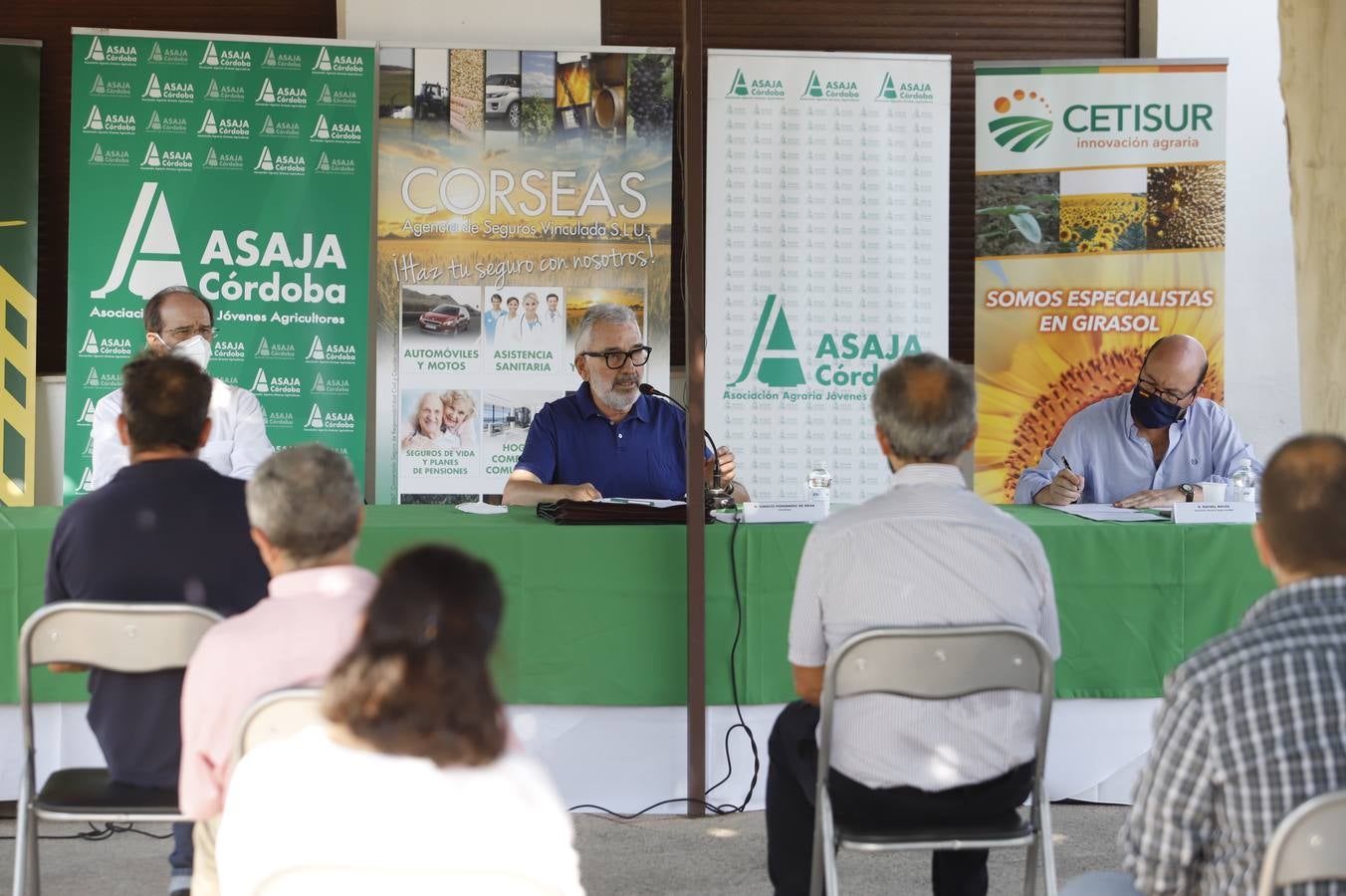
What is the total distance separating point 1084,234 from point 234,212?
374cm

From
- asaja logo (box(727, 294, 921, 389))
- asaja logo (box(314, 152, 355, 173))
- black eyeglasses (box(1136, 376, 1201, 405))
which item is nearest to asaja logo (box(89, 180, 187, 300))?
asaja logo (box(314, 152, 355, 173))

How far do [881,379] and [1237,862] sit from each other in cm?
111

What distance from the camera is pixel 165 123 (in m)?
5.83

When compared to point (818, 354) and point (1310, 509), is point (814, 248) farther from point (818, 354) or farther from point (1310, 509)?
point (1310, 509)

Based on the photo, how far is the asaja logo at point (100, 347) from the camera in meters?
5.77

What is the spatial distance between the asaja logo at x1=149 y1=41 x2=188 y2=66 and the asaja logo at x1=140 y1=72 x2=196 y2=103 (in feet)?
0.22

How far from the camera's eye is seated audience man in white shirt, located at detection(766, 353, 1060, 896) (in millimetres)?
2254

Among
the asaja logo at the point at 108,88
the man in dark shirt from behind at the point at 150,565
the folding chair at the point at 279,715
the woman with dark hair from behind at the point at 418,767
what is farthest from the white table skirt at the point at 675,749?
the asaja logo at the point at 108,88

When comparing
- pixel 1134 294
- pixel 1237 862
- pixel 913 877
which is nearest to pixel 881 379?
pixel 1237 862

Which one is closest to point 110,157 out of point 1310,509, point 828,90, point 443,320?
point 443,320

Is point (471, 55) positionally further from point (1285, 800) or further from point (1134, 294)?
point (1285, 800)

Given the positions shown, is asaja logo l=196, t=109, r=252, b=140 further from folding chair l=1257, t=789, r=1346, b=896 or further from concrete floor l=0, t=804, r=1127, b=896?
folding chair l=1257, t=789, r=1346, b=896

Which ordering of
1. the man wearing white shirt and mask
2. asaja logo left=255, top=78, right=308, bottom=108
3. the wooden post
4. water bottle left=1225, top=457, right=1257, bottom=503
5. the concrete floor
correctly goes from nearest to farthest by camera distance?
the concrete floor < the wooden post < water bottle left=1225, top=457, right=1257, bottom=503 < the man wearing white shirt and mask < asaja logo left=255, top=78, right=308, bottom=108

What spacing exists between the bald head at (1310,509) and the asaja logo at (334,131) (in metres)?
4.93
